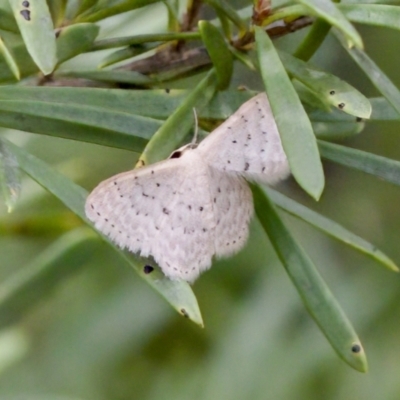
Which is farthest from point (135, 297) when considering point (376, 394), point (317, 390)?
point (376, 394)

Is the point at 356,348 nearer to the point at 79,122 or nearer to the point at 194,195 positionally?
the point at 194,195

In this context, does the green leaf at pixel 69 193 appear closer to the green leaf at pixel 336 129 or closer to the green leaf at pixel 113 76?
the green leaf at pixel 113 76

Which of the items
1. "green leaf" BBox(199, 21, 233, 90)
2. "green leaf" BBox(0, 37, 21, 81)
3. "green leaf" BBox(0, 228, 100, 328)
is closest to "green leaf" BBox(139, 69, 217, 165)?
"green leaf" BBox(199, 21, 233, 90)

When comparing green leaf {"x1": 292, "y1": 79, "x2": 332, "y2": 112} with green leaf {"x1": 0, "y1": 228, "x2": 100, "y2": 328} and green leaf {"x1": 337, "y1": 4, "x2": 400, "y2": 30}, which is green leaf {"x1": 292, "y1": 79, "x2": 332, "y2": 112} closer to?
green leaf {"x1": 337, "y1": 4, "x2": 400, "y2": 30}

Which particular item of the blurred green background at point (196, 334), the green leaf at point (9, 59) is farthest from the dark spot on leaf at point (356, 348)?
the blurred green background at point (196, 334)

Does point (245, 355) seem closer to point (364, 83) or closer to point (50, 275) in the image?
point (50, 275)
